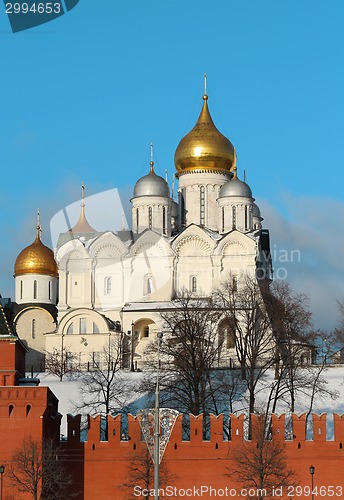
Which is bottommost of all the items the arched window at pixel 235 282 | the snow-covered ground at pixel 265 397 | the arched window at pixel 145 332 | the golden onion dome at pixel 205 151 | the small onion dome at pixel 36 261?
the snow-covered ground at pixel 265 397

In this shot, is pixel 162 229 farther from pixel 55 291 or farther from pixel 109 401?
pixel 109 401

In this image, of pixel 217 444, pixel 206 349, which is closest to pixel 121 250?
pixel 206 349

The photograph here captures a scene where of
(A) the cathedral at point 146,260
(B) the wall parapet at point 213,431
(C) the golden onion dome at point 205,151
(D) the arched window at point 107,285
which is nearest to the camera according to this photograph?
(B) the wall parapet at point 213,431

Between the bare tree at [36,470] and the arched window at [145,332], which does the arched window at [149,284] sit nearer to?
the arched window at [145,332]

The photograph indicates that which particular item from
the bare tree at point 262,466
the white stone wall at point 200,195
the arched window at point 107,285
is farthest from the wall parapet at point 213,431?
the white stone wall at point 200,195

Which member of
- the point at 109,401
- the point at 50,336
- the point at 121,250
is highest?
the point at 121,250

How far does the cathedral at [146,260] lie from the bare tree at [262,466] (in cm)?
2650

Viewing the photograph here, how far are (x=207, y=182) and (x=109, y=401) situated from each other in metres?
22.1

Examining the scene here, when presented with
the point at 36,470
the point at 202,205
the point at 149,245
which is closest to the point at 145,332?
the point at 149,245

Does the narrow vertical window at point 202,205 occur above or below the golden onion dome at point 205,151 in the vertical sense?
below

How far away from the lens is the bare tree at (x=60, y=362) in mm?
63906

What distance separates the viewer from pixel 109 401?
55438mm

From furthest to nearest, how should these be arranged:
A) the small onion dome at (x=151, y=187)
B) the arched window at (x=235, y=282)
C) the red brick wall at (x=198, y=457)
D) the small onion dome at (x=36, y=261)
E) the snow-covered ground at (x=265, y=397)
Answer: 1. the small onion dome at (x=36, y=261)
2. the small onion dome at (x=151, y=187)
3. the arched window at (x=235, y=282)
4. the snow-covered ground at (x=265, y=397)
5. the red brick wall at (x=198, y=457)

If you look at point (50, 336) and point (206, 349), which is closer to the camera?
point (206, 349)
